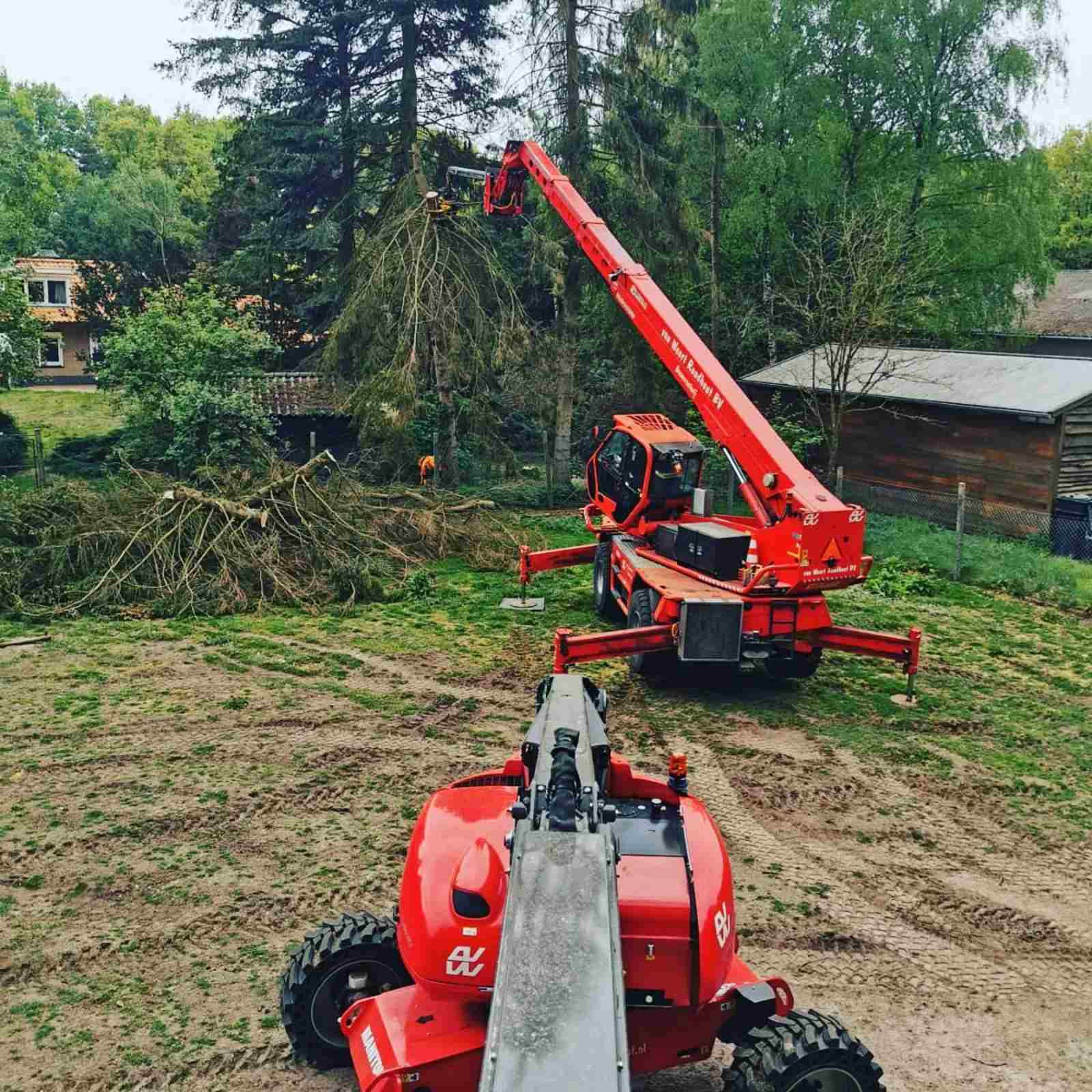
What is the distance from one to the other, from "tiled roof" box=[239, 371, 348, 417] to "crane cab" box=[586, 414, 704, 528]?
34.8ft

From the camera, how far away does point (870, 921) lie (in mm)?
7414

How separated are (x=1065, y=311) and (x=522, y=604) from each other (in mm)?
26698

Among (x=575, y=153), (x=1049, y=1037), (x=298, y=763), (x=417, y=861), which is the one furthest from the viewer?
(x=575, y=153)

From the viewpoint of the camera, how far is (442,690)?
11.7m

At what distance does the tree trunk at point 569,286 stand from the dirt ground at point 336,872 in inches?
491

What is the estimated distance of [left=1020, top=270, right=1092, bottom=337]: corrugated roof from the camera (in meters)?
32.8

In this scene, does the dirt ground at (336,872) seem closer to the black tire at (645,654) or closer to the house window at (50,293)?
the black tire at (645,654)

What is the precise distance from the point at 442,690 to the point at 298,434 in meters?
15.6

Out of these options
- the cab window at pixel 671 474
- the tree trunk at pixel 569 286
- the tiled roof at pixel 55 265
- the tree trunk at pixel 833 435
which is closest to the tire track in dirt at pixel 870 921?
the cab window at pixel 671 474

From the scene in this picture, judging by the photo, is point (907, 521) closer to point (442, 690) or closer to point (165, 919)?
point (442, 690)

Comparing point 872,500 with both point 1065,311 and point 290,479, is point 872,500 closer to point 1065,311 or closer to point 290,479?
point 290,479

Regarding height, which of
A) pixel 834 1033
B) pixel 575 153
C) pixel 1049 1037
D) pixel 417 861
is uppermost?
pixel 575 153

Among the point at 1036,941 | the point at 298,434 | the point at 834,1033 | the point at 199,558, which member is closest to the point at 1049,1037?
the point at 1036,941

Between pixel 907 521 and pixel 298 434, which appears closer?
pixel 907 521
